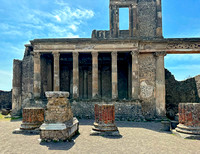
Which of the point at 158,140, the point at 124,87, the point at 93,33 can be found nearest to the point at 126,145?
the point at 158,140

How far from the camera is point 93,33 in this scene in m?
17.0

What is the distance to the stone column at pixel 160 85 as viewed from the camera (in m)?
12.2

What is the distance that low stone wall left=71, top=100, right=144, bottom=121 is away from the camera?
11344 mm

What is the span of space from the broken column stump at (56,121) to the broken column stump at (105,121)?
48.7 inches

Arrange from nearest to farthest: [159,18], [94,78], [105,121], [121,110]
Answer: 1. [105,121]
2. [121,110]
3. [94,78]
4. [159,18]

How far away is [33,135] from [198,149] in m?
5.95

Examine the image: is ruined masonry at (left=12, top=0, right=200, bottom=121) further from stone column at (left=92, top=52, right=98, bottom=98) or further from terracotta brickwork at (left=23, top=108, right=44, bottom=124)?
terracotta brickwork at (left=23, top=108, right=44, bottom=124)

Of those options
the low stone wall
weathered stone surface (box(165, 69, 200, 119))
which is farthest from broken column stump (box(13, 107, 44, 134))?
weathered stone surface (box(165, 69, 200, 119))

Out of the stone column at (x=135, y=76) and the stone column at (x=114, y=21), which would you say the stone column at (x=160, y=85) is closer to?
the stone column at (x=135, y=76)

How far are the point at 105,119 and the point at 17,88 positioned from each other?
9.75 meters

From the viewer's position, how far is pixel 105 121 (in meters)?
7.08

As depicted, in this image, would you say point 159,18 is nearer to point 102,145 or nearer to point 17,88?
point 102,145

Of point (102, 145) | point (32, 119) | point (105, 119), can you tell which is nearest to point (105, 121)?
point (105, 119)

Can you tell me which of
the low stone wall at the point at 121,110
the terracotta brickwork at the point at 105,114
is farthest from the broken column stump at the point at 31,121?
the low stone wall at the point at 121,110
